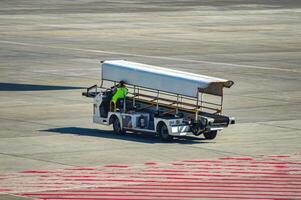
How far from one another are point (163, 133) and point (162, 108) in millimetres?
2197

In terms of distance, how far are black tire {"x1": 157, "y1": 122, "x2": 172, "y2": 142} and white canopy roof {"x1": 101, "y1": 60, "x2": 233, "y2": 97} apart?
1.83 meters

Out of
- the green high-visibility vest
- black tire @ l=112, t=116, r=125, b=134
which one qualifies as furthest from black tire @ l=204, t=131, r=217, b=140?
the green high-visibility vest

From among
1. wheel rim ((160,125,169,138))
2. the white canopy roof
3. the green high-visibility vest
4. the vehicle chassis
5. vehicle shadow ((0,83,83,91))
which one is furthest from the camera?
vehicle shadow ((0,83,83,91))

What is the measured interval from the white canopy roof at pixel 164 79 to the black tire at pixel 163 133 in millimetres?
1830

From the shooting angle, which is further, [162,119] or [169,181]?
[162,119]

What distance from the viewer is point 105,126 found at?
54.2 meters

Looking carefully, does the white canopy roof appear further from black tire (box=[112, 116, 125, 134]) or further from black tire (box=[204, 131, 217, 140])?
black tire (box=[112, 116, 125, 134])

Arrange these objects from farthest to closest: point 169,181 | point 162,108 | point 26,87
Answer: point 26,87 → point 162,108 → point 169,181

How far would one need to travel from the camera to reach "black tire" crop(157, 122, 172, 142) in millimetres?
49125

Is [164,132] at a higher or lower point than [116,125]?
higher

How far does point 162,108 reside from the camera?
51.3 m

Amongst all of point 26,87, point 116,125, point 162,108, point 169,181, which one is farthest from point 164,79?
point 26,87

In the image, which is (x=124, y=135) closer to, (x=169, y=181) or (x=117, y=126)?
(x=117, y=126)

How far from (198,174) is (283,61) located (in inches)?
1848
